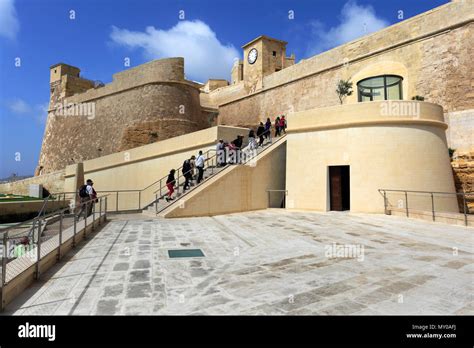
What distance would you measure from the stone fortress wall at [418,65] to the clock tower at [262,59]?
5.13 metres

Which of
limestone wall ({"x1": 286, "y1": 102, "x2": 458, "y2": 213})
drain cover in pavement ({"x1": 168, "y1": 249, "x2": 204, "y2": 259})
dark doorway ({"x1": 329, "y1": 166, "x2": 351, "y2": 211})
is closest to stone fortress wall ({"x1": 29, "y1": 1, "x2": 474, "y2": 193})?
limestone wall ({"x1": 286, "y1": 102, "x2": 458, "y2": 213})

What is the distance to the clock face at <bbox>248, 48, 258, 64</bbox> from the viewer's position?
3184cm

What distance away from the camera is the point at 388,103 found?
40.7ft

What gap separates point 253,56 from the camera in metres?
32.2

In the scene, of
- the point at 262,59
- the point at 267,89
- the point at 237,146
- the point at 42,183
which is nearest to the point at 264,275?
the point at 237,146

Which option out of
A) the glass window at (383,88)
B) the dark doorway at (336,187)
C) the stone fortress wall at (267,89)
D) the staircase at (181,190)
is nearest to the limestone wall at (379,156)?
the dark doorway at (336,187)

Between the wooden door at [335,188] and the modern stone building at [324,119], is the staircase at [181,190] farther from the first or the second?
the wooden door at [335,188]

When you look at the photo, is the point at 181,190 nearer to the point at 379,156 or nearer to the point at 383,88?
the point at 379,156

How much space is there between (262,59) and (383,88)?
18550 millimetres

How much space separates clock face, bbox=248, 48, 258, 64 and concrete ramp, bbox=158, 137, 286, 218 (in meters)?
19.4

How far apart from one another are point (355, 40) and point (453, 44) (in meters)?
6.25

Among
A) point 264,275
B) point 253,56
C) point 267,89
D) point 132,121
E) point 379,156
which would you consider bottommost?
point 264,275

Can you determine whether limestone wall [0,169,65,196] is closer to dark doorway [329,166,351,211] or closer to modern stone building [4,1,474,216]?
modern stone building [4,1,474,216]

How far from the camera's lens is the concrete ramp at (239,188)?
1209 cm
